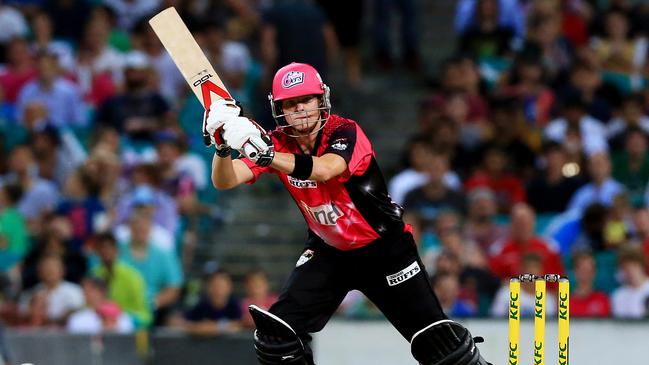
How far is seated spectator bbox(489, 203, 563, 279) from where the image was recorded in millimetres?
11969

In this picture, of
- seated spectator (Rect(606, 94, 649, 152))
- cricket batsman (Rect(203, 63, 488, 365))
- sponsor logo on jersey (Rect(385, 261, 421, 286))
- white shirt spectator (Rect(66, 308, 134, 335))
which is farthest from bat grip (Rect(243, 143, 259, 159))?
seated spectator (Rect(606, 94, 649, 152))

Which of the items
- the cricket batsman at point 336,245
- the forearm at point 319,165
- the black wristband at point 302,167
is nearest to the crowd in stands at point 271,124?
the cricket batsman at point 336,245

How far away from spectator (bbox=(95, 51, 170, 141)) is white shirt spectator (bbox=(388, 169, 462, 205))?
2.62 meters

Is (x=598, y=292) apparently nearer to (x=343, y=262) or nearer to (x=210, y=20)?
(x=343, y=262)

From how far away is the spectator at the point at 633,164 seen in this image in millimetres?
13102

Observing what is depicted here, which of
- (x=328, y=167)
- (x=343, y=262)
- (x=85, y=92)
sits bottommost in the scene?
(x=85, y=92)

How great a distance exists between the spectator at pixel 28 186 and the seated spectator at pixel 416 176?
334 cm

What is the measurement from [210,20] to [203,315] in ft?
15.3

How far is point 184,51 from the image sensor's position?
7.97m

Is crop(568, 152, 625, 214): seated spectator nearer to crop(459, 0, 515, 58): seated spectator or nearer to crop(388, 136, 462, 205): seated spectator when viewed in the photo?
crop(388, 136, 462, 205): seated spectator

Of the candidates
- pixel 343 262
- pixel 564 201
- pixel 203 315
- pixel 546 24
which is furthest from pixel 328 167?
pixel 546 24

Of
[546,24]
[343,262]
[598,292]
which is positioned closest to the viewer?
[343,262]

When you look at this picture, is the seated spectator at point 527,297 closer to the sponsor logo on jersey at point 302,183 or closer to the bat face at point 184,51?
the sponsor logo on jersey at point 302,183

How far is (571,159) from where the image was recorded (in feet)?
43.1
